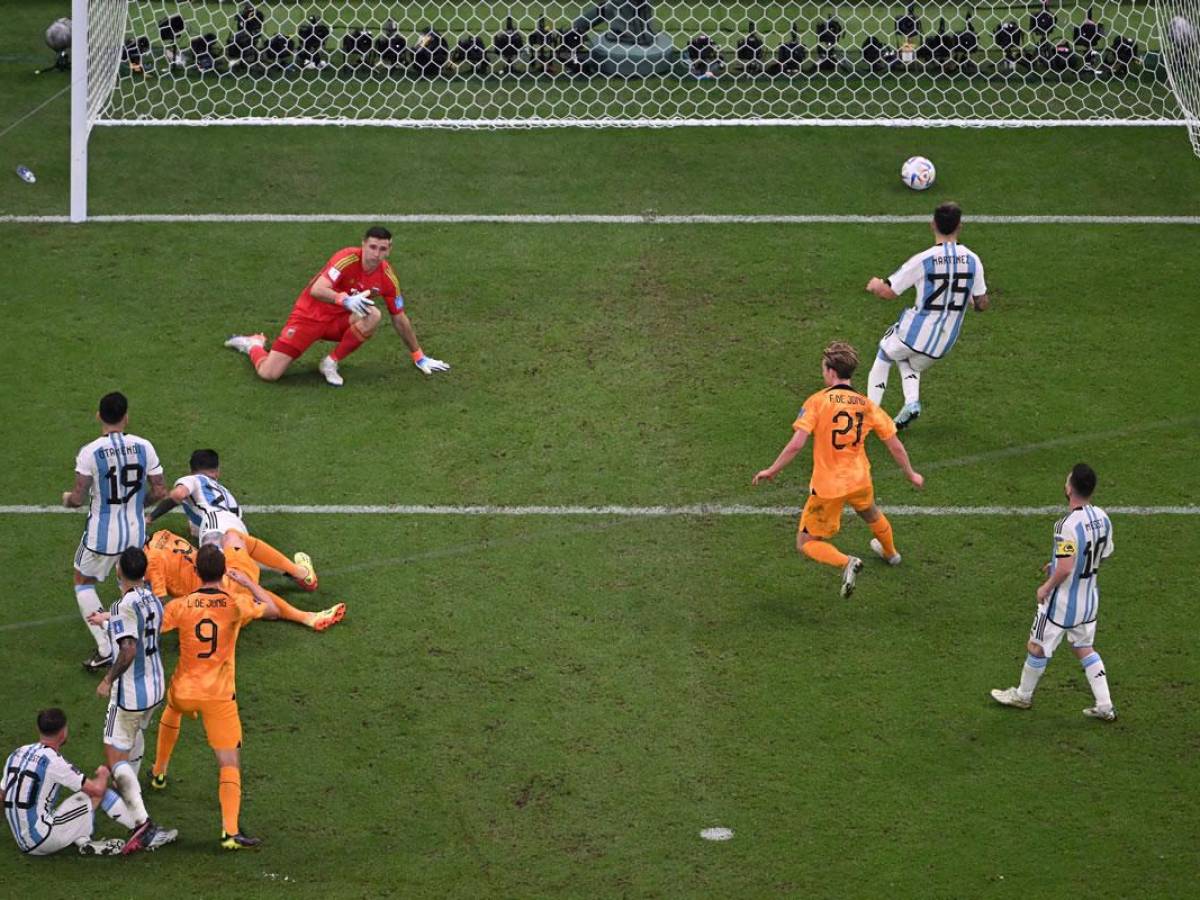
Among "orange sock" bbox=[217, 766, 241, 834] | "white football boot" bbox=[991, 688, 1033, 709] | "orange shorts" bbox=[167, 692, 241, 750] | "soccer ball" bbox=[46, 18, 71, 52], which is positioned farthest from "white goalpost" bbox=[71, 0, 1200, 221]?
"orange sock" bbox=[217, 766, 241, 834]

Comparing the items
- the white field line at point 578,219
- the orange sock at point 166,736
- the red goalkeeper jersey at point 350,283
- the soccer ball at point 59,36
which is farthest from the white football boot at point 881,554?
the soccer ball at point 59,36

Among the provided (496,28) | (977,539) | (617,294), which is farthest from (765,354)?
(496,28)

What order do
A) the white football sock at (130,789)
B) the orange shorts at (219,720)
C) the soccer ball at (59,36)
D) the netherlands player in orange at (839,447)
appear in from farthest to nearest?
the soccer ball at (59,36)
the netherlands player in orange at (839,447)
the orange shorts at (219,720)
the white football sock at (130,789)

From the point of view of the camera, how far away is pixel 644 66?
776 inches

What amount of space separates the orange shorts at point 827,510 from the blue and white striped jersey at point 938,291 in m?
2.25

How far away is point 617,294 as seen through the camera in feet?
53.2

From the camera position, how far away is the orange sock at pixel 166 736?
32.2ft

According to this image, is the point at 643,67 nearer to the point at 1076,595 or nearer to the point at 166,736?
the point at 1076,595

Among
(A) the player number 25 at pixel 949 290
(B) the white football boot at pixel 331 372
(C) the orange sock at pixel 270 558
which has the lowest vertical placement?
(C) the orange sock at pixel 270 558

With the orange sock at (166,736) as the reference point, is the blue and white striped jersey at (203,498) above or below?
above

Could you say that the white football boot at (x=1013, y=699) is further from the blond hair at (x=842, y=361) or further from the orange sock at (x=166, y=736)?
the orange sock at (x=166, y=736)

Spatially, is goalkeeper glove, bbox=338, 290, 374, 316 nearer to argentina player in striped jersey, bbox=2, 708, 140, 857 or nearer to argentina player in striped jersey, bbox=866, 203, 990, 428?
argentina player in striped jersey, bbox=866, 203, 990, 428

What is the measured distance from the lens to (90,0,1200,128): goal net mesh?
19047 millimetres

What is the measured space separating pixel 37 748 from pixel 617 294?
26.9 ft
